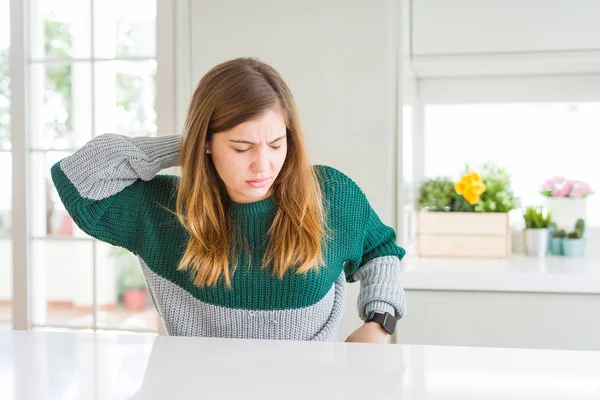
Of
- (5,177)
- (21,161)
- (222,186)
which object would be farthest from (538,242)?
(5,177)

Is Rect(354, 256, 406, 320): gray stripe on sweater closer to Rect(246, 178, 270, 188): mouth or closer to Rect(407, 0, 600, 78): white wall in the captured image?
Rect(246, 178, 270, 188): mouth

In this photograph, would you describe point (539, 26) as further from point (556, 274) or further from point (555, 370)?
point (555, 370)

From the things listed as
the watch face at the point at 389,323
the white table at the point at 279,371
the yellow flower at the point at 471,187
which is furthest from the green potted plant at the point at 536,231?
the white table at the point at 279,371

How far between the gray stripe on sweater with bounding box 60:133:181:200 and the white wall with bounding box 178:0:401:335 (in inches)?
33.7

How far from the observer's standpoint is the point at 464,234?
99.0 inches

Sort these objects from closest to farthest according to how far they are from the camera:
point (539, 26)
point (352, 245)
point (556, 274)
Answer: point (352, 245) → point (556, 274) → point (539, 26)

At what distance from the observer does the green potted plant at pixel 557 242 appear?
260cm

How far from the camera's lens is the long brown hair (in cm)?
128

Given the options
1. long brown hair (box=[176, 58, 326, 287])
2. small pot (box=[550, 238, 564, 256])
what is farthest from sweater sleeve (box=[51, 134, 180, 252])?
small pot (box=[550, 238, 564, 256])

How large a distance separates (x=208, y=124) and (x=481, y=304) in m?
1.23

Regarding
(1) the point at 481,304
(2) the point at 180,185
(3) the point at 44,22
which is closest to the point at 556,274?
(1) the point at 481,304

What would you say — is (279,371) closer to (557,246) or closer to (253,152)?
(253,152)

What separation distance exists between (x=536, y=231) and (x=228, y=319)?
1.58 metres

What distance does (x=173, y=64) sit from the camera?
2.36m
